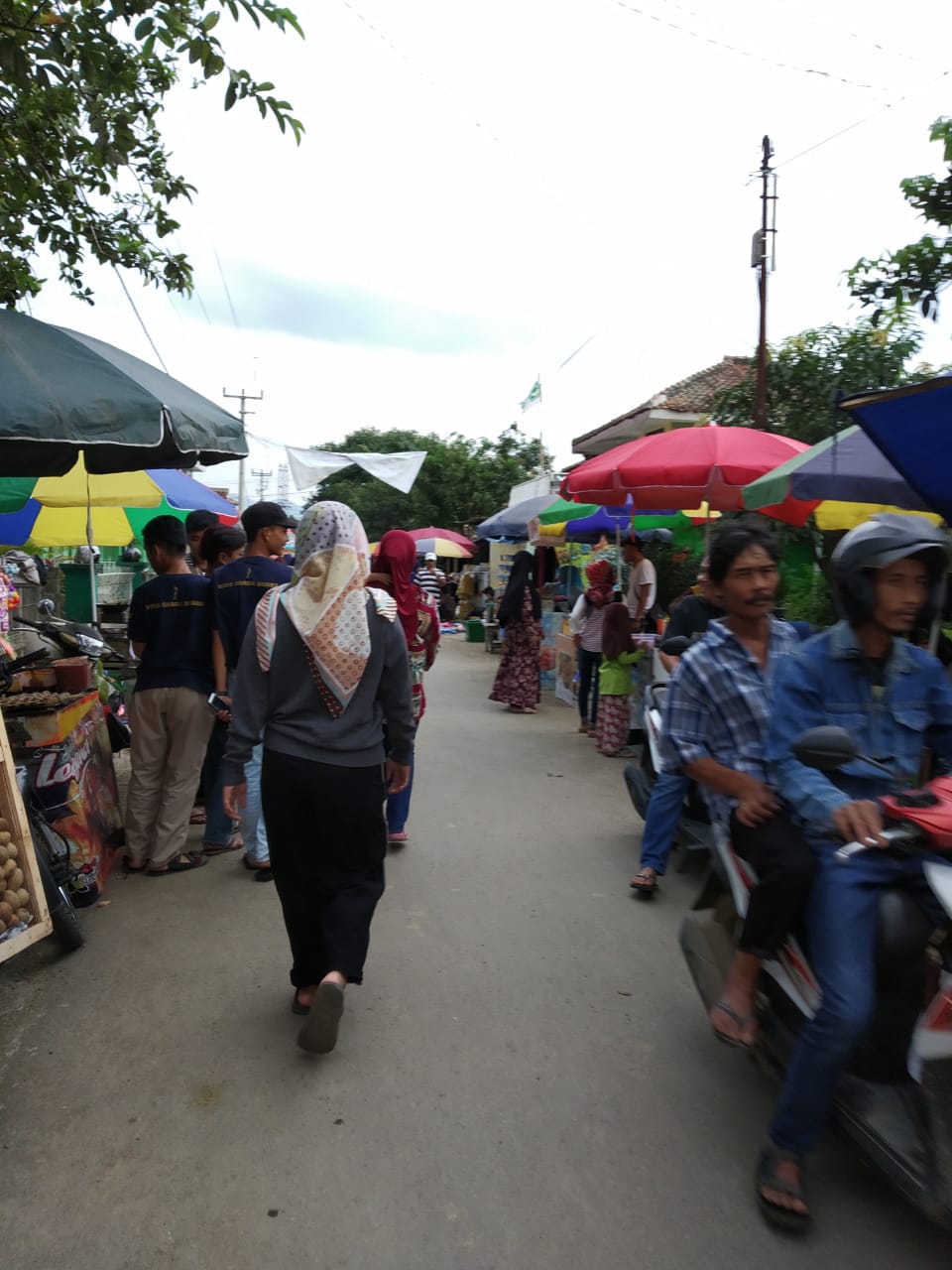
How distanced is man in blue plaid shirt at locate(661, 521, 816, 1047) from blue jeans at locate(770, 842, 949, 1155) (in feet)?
0.93

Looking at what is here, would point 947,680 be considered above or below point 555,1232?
above

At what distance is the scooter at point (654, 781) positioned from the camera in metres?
4.80

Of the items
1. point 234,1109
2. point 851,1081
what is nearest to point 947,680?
point 851,1081

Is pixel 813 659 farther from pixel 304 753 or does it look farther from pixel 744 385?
pixel 744 385

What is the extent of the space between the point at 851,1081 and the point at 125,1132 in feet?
6.84

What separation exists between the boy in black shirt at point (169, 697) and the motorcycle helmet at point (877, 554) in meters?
3.49

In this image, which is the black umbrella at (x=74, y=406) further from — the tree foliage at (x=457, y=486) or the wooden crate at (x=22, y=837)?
the tree foliage at (x=457, y=486)

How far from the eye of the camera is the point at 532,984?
382 centimetres

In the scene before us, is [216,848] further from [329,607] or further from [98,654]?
[329,607]

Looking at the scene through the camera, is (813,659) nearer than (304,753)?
Yes

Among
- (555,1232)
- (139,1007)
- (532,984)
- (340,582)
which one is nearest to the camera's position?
(555,1232)

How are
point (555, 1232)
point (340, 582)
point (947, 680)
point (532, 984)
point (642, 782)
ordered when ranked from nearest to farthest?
point (555, 1232) → point (947, 680) → point (340, 582) → point (532, 984) → point (642, 782)

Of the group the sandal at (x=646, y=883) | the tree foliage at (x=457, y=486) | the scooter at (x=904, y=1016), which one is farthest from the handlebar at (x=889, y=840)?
the tree foliage at (x=457, y=486)

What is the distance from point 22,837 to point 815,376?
45.5 ft
